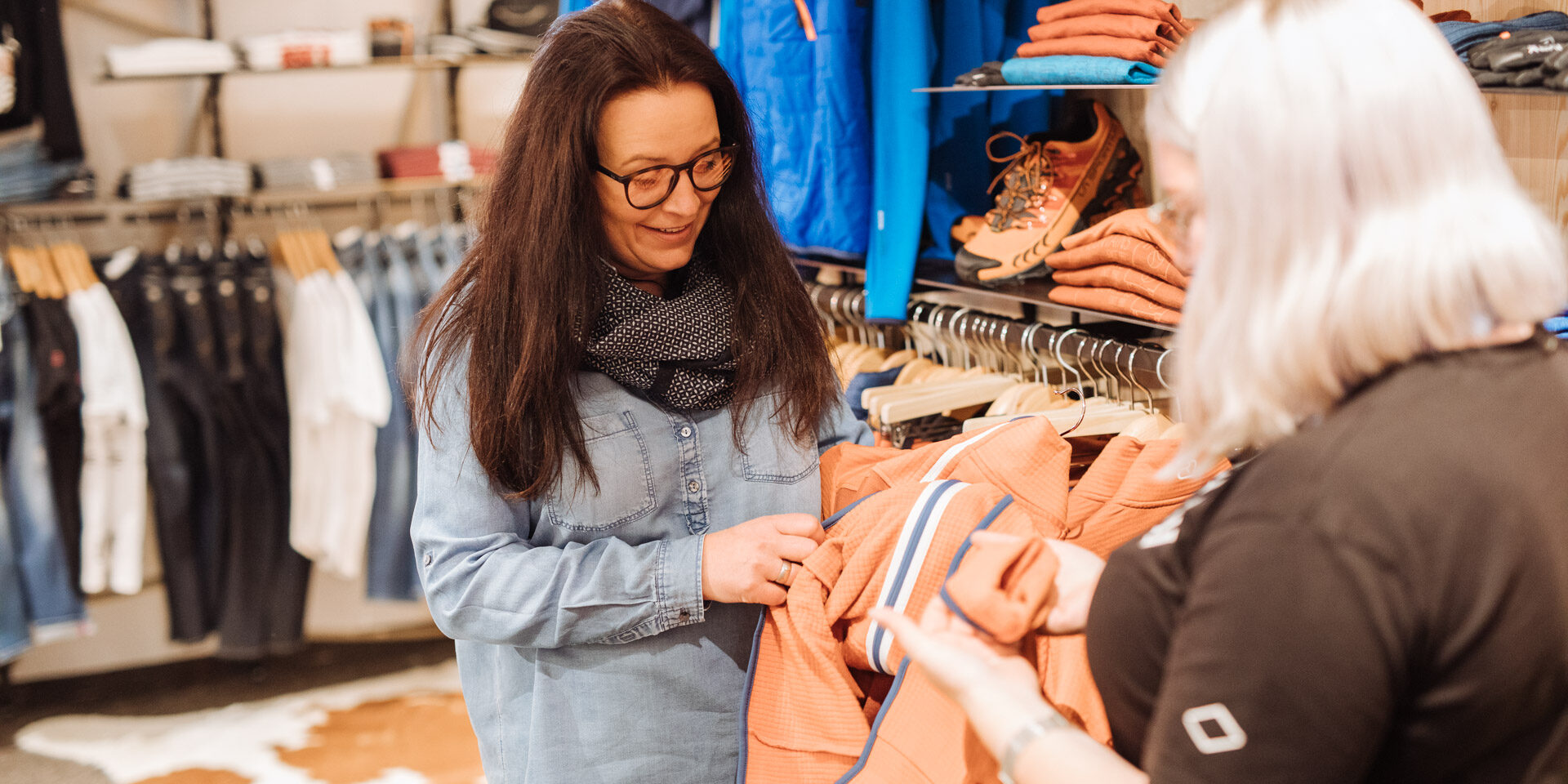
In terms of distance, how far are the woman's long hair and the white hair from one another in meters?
0.75

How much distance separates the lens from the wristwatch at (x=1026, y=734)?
0.76 m

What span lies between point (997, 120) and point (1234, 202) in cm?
169

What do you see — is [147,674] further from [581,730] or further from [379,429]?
[581,730]

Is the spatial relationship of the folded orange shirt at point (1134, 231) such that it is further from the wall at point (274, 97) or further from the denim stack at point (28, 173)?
the denim stack at point (28, 173)

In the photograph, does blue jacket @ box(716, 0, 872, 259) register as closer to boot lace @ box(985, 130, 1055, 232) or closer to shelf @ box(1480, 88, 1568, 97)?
boot lace @ box(985, 130, 1055, 232)

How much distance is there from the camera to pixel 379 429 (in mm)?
3422

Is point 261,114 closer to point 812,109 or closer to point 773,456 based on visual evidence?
point 812,109

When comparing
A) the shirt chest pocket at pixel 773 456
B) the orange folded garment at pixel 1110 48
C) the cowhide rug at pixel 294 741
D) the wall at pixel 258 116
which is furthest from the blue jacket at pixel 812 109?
the cowhide rug at pixel 294 741

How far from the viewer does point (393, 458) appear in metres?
3.43

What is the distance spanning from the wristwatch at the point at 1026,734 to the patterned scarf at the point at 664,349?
639mm

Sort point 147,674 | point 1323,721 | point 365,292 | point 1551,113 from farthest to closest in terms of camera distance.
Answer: point 147,674, point 365,292, point 1551,113, point 1323,721

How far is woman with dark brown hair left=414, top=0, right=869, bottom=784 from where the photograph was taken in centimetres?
118

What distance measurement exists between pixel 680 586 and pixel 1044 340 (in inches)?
32.9

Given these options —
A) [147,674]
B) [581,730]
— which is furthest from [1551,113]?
[147,674]
